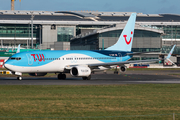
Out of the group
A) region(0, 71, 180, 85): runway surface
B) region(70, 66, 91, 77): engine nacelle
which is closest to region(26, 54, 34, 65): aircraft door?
region(0, 71, 180, 85): runway surface

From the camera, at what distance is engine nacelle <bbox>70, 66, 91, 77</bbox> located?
148 feet

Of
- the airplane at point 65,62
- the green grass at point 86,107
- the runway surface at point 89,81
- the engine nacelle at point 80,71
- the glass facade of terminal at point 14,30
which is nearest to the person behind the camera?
the green grass at point 86,107

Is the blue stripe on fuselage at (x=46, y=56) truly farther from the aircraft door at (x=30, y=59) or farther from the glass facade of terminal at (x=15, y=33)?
the glass facade of terminal at (x=15, y=33)

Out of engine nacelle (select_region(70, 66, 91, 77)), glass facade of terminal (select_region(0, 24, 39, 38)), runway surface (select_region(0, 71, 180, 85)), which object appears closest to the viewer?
runway surface (select_region(0, 71, 180, 85))

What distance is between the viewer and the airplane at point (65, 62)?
44938 mm

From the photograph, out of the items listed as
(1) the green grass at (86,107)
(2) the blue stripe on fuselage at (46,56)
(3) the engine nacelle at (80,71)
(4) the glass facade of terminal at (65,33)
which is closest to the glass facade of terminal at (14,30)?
(4) the glass facade of terminal at (65,33)

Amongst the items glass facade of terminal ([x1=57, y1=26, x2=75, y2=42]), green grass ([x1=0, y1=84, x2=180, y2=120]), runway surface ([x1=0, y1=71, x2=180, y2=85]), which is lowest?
runway surface ([x1=0, y1=71, x2=180, y2=85])

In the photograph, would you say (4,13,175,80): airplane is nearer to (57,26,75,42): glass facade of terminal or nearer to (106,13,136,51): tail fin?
(106,13,136,51): tail fin

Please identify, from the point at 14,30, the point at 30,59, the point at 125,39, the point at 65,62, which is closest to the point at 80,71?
the point at 65,62

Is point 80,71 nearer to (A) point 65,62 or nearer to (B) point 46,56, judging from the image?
(A) point 65,62

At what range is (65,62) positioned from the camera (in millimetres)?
48469

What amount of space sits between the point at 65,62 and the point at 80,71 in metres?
4.07

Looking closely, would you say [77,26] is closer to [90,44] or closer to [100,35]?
[90,44]

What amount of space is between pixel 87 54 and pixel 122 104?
29789mm
